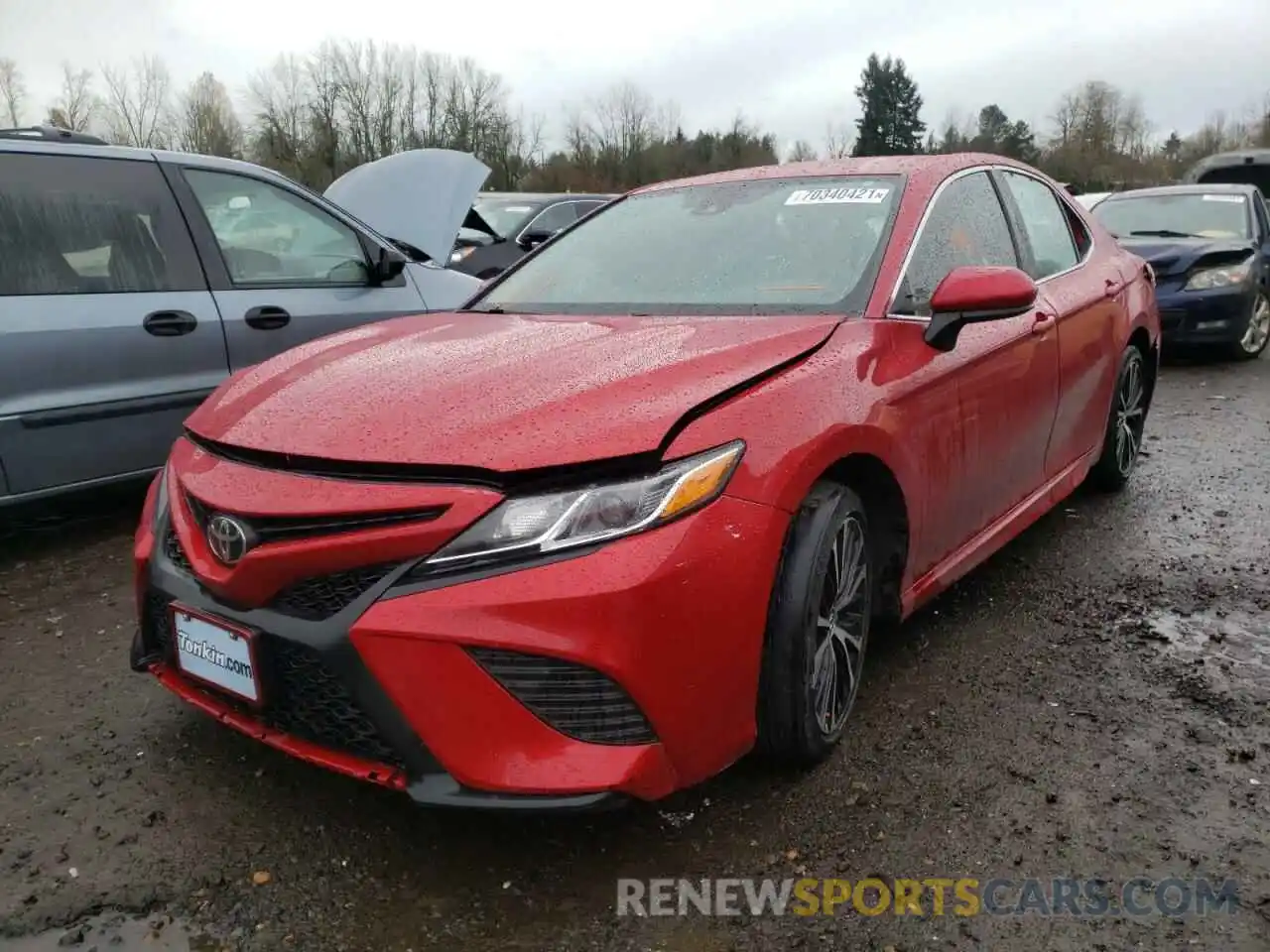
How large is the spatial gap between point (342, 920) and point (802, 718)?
1.03 m

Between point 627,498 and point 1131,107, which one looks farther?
point 1131,107

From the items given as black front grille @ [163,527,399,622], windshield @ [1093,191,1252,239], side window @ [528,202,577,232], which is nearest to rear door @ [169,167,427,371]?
black front grille @ [163,527,399,622]

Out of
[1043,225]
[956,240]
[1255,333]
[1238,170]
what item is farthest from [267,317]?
[1238,170]

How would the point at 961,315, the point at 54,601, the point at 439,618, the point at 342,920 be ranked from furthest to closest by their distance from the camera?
1. the point at 54,601
2. the point at 961,315
3. the point at 342,920
4. the point at 439,618

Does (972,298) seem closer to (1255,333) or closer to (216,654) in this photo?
(216,654)

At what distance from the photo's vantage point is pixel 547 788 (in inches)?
73.6

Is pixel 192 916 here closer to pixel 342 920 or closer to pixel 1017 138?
pixel 342 920

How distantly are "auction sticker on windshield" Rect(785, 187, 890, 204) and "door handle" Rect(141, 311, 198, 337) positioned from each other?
8.01 ft

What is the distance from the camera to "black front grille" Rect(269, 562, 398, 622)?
1905mm

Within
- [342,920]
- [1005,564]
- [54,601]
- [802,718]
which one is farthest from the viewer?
[1005,564]

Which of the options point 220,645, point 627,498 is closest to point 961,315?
point 627,498

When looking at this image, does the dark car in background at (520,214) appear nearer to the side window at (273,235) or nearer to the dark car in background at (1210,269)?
the side window at (273,235)

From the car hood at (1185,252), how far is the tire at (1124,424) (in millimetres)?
4008

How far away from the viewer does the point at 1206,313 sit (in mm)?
8086
